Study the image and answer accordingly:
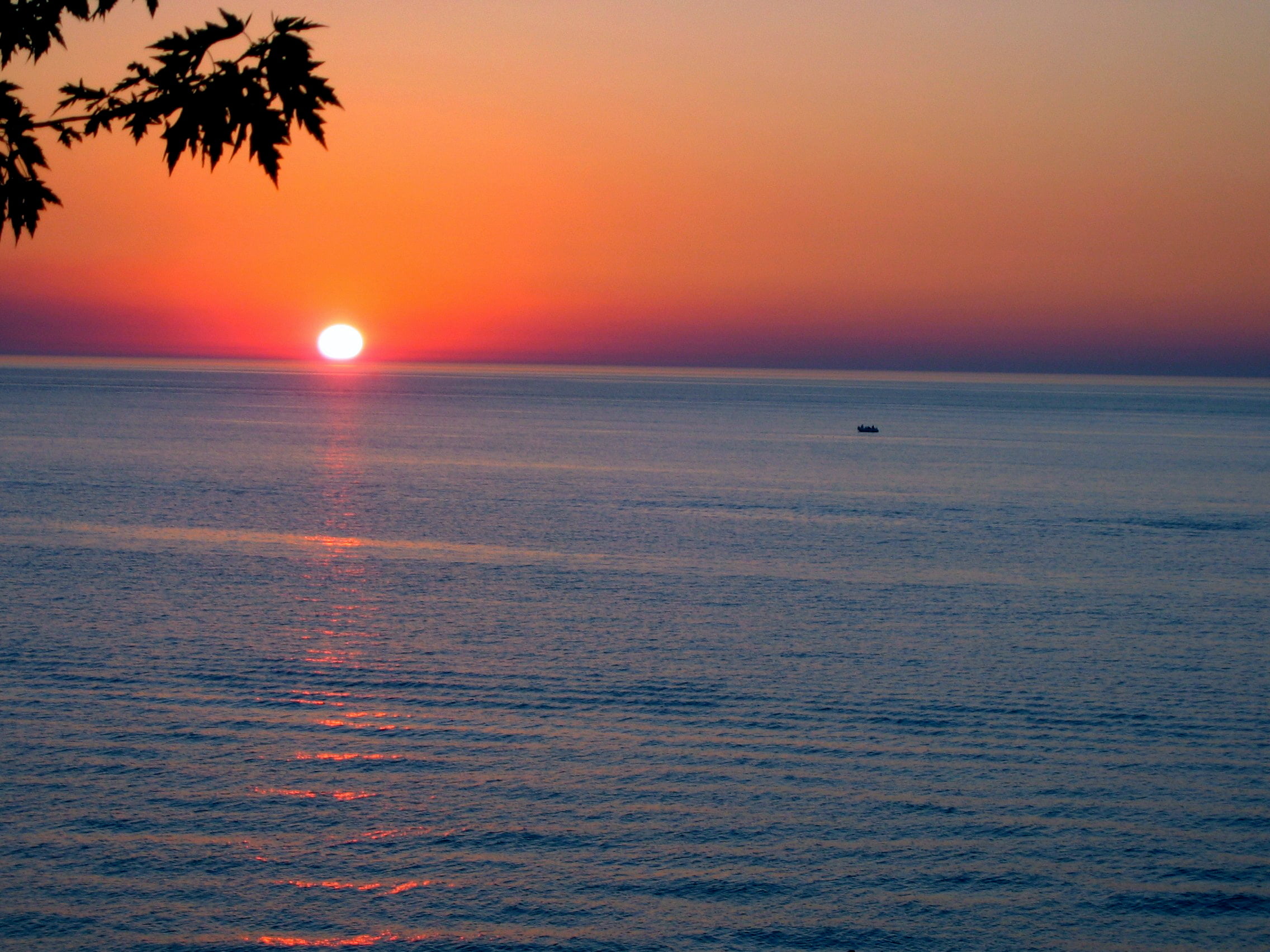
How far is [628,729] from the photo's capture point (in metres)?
10.7

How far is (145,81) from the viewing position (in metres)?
4.94

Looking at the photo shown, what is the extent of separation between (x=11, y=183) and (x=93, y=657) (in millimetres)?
8952

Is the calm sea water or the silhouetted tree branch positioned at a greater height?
the silhouetted tree branch

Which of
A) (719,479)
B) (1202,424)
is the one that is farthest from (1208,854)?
(1202,424)

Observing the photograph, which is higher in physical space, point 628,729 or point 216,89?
point 216,89

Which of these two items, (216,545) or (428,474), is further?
(428,474)

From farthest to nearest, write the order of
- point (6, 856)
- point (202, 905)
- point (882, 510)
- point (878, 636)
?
point (882, 510) < point (878, 636) < point (6, 856) < point (202, 905)

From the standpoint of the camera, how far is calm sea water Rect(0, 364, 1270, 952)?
7.28 metres

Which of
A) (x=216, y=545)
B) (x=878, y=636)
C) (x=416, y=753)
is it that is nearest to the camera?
(x=416, y=753)

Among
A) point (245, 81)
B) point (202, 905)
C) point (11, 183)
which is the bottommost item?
point (202, 905)

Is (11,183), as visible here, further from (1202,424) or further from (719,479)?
(1202,424)

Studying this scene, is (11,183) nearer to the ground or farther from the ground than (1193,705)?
farther from the ground

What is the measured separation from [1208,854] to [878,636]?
665 cm

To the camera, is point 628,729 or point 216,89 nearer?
point 216,89
